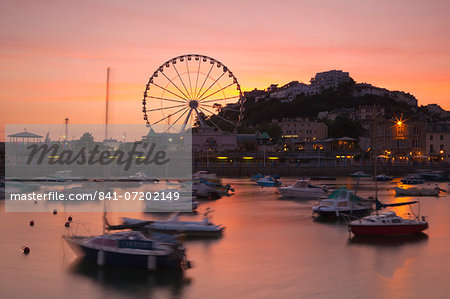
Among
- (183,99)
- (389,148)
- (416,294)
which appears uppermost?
(183,99)

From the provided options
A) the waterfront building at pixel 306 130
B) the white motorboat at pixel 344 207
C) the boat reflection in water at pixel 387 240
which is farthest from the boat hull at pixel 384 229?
the waterfront building at pixel 306 130

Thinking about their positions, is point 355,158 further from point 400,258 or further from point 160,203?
point 400,258

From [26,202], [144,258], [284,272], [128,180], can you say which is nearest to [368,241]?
[284,272]

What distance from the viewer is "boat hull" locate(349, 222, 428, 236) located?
32219 millimetres

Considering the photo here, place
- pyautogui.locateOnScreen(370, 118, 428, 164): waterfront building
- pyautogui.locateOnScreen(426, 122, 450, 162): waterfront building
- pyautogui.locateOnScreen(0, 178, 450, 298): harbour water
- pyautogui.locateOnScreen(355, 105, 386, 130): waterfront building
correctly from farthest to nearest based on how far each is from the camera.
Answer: pyautogui.locateOnScreen(355, 105, 386, 130): waterfront building, pyautogui.locateOnScreen(370, 118, 428, 164): waterfront building, pyautogui.locateOnScreen(426, 122, 450, 162): waterfront building, pyautogui.locateOnScreen(0, 178, 450, 298): harbour water

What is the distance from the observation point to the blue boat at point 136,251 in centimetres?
2373

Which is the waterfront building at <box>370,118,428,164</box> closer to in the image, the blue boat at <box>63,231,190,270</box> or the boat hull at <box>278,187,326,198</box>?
the boat hull at <box>278,187,326,198</box>

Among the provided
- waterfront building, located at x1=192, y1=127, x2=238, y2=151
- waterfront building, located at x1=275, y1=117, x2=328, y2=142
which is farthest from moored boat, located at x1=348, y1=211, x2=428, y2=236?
waterfront building, located at x1=275, y1=117, x2=328, y2=142

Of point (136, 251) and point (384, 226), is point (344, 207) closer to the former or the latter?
point (384, 226)

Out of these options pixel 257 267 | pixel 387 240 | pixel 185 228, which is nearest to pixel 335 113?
pixel 387 240

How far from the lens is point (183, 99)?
92562mm

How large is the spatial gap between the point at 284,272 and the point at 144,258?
713 cm

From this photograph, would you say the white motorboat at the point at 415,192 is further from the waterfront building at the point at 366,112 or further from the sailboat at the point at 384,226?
the waterfront building at the point at 366,112

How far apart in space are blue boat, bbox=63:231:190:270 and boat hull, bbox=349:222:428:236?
13107 millimetres
